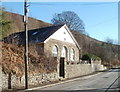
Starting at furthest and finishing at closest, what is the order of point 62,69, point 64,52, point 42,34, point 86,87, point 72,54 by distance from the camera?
point 72,54 < point 64,52 < point 42,34 < point 62,69 < point 86,87

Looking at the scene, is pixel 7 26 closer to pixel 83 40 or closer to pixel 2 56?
pixel 2 56

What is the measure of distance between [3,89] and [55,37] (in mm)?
18986

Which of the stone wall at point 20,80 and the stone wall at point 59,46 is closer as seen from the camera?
the stone wall at point 20,80

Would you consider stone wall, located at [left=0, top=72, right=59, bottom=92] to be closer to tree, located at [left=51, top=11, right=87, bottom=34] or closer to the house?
the house

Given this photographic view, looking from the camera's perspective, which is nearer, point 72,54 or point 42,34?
point 42,34

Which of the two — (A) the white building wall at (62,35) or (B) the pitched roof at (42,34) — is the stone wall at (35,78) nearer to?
(A) the white building wall at (62,35)

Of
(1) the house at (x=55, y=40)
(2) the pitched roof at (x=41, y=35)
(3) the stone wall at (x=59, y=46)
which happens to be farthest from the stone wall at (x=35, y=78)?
(2) the pitched roof at (x=41, y=35)

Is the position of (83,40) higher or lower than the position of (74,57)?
higher

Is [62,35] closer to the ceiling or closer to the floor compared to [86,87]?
closer to the ceiling

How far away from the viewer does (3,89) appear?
14.5 m

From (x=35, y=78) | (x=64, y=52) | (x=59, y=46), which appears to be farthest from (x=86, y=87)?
(x=64, y=52)

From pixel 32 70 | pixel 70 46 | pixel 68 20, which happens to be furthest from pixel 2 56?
pixel 68 20

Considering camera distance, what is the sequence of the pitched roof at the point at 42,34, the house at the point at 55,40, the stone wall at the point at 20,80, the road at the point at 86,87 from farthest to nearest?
the pitched roof at the point at 42,34 → the house at the point at 55,40 → the stone wall at the point at 20,80 → the road at the point at 86,87

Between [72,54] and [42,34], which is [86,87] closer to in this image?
[42,34]
